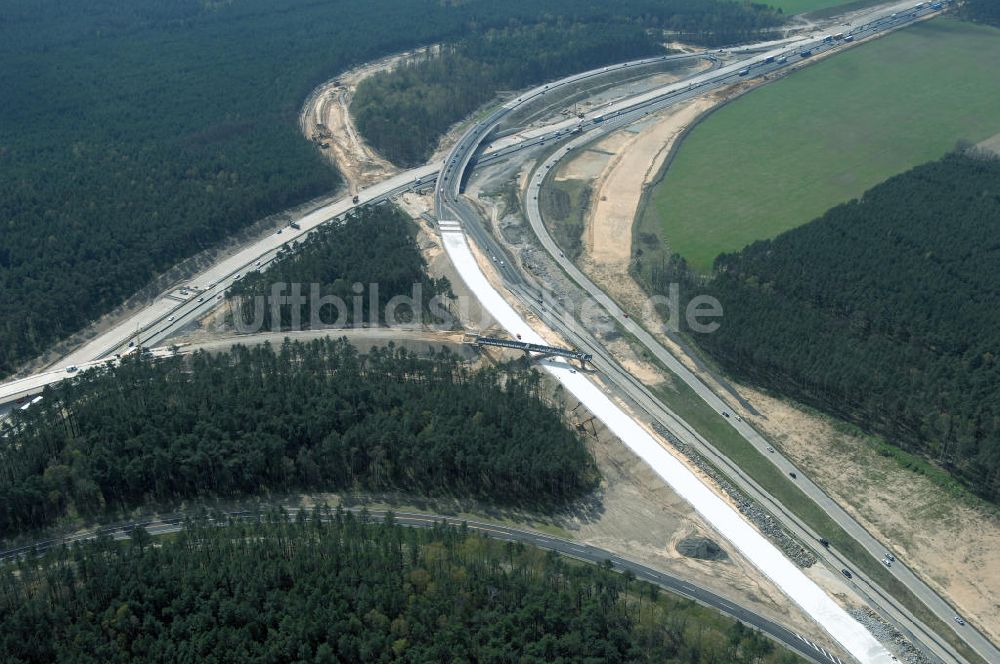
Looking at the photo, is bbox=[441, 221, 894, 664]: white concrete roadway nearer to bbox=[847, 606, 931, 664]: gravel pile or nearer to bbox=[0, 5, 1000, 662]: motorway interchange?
bbox=[0, 5, 1000, 662]: motorway interchange

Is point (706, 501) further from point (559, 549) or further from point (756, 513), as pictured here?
point (559, 549)

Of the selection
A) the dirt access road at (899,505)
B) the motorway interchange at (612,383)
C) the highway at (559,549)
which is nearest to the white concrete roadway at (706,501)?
the motorway interchange at (612,383)

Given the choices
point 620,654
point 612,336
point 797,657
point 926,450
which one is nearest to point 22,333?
point 612,336

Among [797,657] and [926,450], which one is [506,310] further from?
[797,657]

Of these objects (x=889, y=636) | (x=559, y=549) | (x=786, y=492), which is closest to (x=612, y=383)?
(x=786, y=492)

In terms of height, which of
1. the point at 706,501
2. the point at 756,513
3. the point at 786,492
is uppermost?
the point at 706,501

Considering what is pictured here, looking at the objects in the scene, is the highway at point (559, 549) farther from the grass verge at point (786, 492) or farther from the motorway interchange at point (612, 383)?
the grass verge at point (786, 492)
